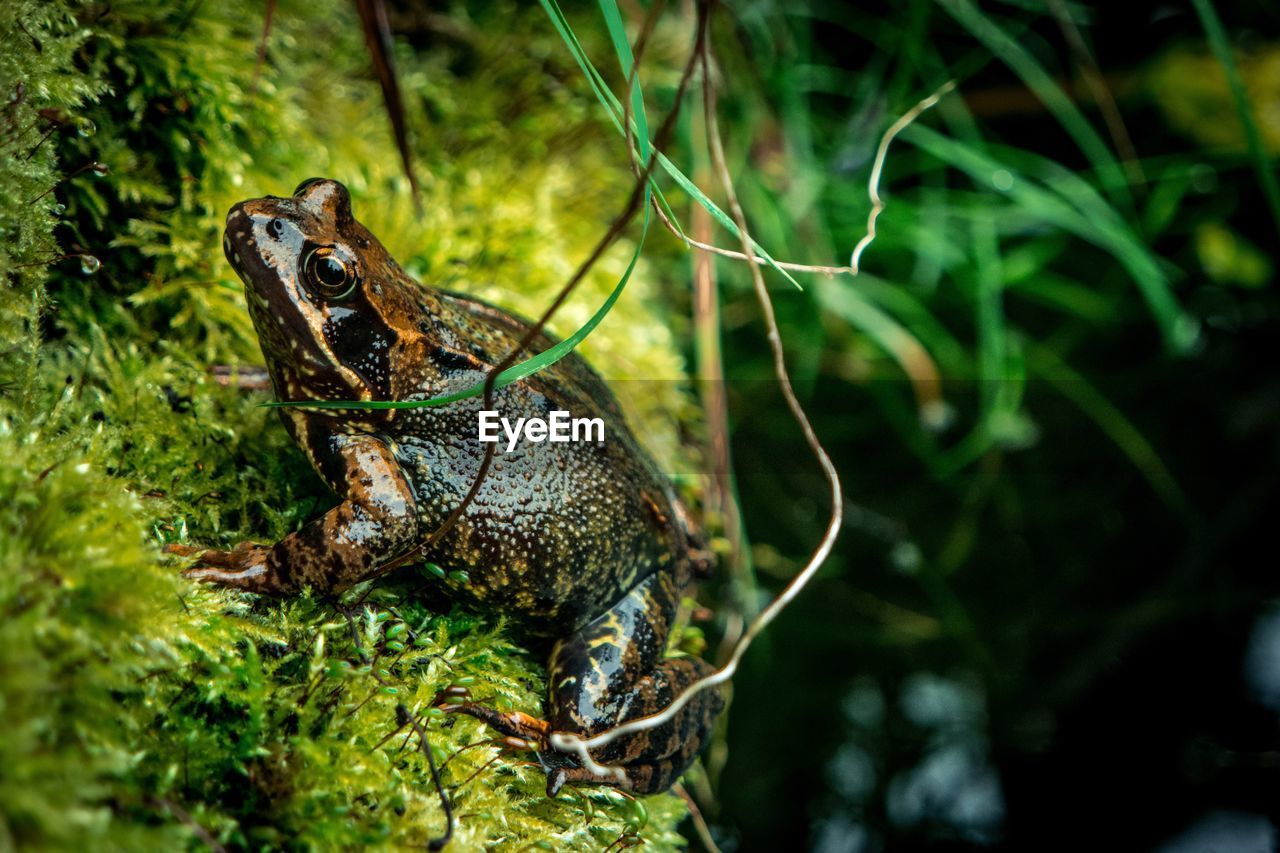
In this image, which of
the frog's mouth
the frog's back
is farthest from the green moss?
the frog's mouth

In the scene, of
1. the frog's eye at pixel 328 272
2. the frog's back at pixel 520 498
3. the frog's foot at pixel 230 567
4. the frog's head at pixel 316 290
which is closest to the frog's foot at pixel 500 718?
the frog's back at pixel 520 498

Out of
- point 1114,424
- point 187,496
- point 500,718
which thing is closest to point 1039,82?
point 1114,424

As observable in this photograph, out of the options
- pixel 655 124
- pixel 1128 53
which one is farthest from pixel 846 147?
pixel 1128 53

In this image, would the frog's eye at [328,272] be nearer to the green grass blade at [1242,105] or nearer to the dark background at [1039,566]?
the dark background at [1039,566]

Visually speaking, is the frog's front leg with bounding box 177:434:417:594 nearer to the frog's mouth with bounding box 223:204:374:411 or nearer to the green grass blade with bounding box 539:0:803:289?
the frog's mouth with bounding box 223:204:374:411

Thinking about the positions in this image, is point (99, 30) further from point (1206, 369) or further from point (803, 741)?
point (1206, 369)

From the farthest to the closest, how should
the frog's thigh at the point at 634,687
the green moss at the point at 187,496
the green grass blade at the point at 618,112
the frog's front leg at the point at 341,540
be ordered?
the frog's thigh at the point at 634,687
the frog's front leg at the point at 341,540
the green grass blade at the point at 618,112
the green moss at the point at 187,496
